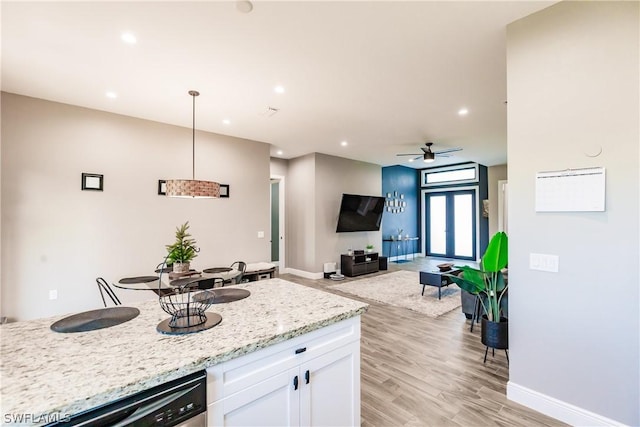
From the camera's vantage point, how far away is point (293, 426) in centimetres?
139

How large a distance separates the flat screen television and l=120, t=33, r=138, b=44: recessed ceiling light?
207 inches

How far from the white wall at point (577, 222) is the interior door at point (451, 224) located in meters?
7.53

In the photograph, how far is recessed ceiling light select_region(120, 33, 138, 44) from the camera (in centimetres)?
244

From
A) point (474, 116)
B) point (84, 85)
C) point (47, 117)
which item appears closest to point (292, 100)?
point (84, 85)

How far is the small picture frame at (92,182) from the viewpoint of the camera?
3992 millimetres

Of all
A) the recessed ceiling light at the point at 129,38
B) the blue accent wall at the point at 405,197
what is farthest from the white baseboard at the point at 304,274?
the recessed ceiling light at the point at 129,38

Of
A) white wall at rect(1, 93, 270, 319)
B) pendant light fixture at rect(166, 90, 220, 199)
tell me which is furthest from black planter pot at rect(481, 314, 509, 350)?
white wall at rect(1, 93, 270, 319)

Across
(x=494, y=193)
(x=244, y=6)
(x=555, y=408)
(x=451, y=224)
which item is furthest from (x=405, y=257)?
(x=244, y=6)

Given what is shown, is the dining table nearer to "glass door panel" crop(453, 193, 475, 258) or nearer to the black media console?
the black media console

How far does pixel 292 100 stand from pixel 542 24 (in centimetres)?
260

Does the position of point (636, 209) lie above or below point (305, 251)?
above

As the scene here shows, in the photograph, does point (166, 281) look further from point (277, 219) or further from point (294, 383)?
point (277, 219)

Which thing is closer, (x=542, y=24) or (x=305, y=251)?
(x=542, y=24)

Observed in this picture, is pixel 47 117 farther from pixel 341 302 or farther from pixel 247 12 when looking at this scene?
pixel 341 302
